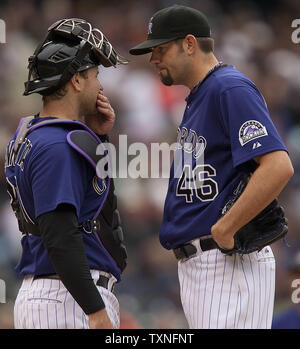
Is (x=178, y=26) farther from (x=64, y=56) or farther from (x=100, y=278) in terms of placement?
(x=100, y=278)

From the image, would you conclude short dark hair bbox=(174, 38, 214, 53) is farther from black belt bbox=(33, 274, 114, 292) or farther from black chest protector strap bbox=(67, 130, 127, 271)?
black belt bbox=(33, 274, 114, 292)

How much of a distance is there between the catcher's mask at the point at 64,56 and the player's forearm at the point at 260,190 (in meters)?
0.81

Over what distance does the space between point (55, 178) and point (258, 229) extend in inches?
31.5

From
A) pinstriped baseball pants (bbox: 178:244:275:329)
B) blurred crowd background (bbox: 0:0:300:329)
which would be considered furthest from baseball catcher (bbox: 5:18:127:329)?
blurred crowd background (bbox: 0:0:300:329)

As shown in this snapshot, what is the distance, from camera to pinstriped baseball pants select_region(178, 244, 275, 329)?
8.21 ft

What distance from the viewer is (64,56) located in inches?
99.7

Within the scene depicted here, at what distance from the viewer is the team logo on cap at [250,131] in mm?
2391

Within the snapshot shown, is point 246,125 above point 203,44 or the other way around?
the other way around

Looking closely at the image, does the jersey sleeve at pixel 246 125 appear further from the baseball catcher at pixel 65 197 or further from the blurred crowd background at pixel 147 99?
the blurred crowd background at pixel 147 99

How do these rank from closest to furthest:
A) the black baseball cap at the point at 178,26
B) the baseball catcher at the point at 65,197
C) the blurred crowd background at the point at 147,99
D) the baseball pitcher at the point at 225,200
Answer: the baseball catcher at the point at 65,197 → the baseball pitcher at the point at 225,200 → the black baseball cap at the point at 178,26 → the blurred crowd background at the point at 147,99

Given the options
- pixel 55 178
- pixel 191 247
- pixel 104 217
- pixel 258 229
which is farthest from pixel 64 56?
pixel 258 229

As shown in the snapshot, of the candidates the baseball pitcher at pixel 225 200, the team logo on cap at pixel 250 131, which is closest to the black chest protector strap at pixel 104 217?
the baseball pitcher at pixel 225 200

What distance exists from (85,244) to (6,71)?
3.42m
